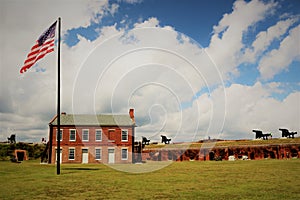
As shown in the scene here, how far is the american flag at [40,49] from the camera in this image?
20.6 m

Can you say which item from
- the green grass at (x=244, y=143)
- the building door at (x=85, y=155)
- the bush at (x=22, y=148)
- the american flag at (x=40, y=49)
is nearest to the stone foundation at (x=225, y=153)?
the green grass at (x=244, y=143)

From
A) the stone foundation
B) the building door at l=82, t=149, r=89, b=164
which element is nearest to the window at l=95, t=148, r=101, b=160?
the building door at l=82, t=149, r=89, b=164

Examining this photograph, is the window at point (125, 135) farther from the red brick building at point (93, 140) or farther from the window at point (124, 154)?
the window at point (124, 154)

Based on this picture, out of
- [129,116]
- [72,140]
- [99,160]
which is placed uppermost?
[129,116]

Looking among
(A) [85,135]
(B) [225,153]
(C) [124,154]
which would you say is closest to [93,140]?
(A) [85,135]

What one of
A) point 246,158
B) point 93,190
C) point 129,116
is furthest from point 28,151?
point 93,190

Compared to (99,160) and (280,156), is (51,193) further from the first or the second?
(280,156)

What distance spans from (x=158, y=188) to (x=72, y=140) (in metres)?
33.6

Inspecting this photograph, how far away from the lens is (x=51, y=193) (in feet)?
42.4

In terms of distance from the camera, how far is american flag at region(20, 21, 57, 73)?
812 inches

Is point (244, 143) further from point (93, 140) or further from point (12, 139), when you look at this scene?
point (12, 139)

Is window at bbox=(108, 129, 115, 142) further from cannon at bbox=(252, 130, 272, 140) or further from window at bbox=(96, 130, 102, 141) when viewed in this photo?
cannon at bbox=(252, 130, 272, 140)

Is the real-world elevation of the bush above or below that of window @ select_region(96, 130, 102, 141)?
below

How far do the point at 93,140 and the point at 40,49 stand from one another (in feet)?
85.9
